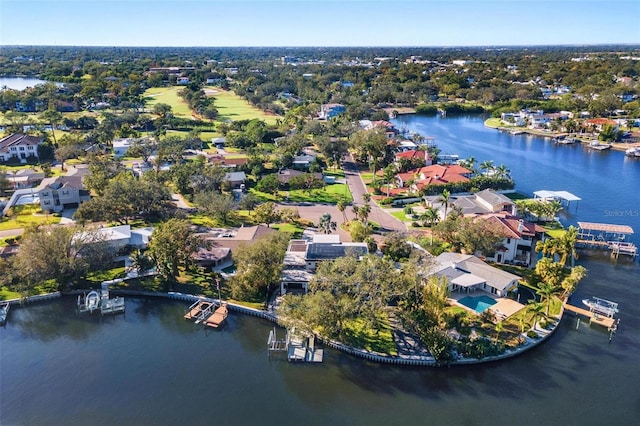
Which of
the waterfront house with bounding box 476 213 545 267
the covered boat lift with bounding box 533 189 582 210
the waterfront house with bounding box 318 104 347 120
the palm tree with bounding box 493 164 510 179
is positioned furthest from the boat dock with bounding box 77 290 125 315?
the waterfront house with bounding box 318 104 347 120

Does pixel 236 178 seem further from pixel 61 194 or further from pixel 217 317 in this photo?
pixel 217 317

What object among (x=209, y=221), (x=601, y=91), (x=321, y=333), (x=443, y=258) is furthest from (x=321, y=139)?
(x=601, y=91)

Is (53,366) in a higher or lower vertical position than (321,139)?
lower

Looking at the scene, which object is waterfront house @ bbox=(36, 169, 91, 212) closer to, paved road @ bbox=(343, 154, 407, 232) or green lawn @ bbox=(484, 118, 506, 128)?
paved road @ bbox=(343, 154, 407, 232)

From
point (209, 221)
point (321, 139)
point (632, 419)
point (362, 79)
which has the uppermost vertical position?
point (362, 79)

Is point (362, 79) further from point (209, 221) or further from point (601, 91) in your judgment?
point (209, 221)

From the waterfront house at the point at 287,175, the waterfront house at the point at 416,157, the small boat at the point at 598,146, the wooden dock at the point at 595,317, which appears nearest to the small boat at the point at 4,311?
the waterfront house at the point at 287,175

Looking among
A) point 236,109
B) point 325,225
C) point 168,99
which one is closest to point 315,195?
point 325,225
